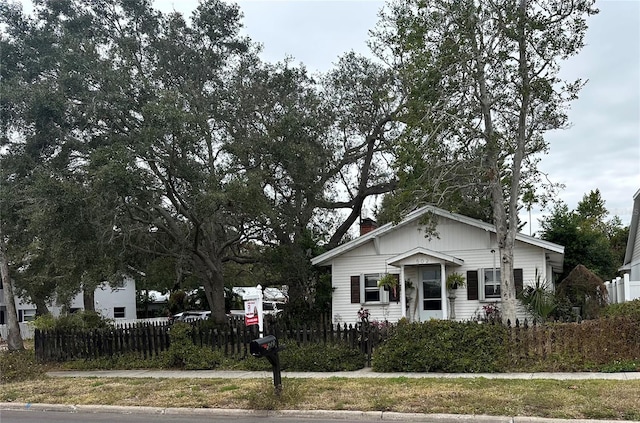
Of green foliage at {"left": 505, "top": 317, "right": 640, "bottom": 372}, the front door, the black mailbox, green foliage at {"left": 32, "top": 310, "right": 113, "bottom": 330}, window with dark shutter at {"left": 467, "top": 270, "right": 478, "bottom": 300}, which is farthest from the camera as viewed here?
the front door

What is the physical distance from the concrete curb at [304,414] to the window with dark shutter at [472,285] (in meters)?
12.4

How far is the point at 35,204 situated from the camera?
1514 centimetres

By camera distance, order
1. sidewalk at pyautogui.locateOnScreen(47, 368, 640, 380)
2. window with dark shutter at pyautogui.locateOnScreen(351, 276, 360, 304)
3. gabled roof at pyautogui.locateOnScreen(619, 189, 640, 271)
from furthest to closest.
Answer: gabled roof at pyautogui.locateOnScreen(619, 189, 640, 271), window with dark shutter at pyautogui.locateOnScreen(351, 276, 360, 304), sidewalk at pyautogui.locateOnScreen(47, 368, 640, 380)

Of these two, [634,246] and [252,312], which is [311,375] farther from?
[634,246]

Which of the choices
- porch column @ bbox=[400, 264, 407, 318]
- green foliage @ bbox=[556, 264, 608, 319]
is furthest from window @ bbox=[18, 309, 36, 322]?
green foliage @ bbox=[556, 264, 608, 319]

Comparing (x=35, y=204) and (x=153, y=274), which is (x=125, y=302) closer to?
(x=153, y=274)

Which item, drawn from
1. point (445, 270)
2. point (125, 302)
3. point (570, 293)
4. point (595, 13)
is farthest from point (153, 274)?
point (125, 302)

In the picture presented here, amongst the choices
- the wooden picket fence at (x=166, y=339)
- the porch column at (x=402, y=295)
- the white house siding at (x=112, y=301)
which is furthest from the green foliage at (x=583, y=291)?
the white house siding at (x=112, y=301)

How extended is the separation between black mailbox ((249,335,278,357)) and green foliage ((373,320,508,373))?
405 centimetres

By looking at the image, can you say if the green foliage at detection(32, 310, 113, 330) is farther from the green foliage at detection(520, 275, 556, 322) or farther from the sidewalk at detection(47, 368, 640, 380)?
the green foliage at detection(520, 275, 556, 322)

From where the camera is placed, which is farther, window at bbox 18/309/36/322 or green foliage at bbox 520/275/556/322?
window at bbox 18/309/36/322

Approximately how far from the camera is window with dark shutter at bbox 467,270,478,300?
68.4 feet

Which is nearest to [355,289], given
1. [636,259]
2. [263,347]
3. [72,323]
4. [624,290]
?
[624,290]

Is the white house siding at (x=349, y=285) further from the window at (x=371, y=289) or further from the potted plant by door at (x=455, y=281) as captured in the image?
the potted plant by door at (x=455, y=281)
